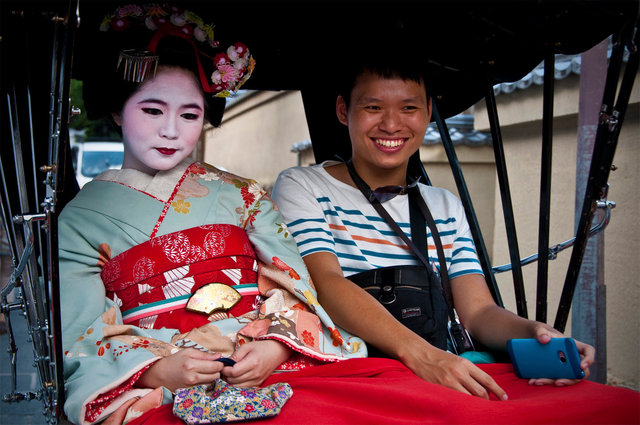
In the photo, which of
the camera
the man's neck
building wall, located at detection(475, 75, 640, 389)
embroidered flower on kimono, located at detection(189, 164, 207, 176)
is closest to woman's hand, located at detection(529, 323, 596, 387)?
the camera

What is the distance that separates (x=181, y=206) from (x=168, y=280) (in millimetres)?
288

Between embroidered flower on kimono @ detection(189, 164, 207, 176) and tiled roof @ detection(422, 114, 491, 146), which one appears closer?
embroidered flower on kimono @ detection(189, 164, 207, 176)

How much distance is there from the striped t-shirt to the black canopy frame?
0.42 ft

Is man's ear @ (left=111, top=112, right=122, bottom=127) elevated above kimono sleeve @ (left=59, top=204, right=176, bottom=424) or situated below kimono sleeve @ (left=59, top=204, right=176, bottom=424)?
above

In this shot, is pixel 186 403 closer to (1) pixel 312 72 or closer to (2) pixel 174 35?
(2) pixel 174 35

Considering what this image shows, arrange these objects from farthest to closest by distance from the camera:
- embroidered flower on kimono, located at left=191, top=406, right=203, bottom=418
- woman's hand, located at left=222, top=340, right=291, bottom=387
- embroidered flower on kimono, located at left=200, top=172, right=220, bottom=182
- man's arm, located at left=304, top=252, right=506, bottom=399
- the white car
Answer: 1. the white car
2. embroidered flower on kimono, located at left=200, top=172, right=220, bottom=182
3. man's arm, located at left=304, top=252, right=506, bottom=399
4. woman's hand, located at left=222, top=340, right=291, bottom=387
5. embroidered flower on kimono, located at left=191, top=406, right=203, bottom=418

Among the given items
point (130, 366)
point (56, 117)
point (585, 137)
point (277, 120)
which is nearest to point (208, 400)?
point (130, 366)

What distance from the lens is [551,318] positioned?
584 centimetres

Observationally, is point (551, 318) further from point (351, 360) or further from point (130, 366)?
point (130, 366)

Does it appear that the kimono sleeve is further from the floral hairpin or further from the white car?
the white car

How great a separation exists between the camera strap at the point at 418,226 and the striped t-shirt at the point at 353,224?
3cm

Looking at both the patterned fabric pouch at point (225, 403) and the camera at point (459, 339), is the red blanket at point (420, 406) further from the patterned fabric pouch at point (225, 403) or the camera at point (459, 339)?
the camera at point (459, 339)

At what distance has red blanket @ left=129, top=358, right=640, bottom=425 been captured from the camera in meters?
1.69

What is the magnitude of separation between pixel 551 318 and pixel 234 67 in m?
4.44
